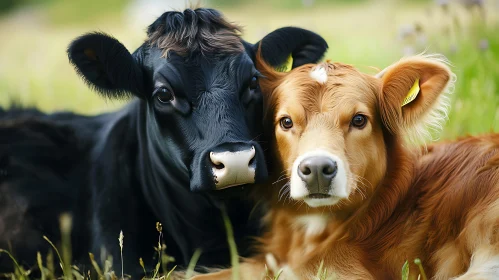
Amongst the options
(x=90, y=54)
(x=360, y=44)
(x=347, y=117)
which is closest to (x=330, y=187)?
(x=347, y=117)

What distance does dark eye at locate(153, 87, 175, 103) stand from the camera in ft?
13.9

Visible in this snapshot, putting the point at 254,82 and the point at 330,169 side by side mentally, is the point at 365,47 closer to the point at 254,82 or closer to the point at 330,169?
the point at 254,82

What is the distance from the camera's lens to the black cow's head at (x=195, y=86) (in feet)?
12.9

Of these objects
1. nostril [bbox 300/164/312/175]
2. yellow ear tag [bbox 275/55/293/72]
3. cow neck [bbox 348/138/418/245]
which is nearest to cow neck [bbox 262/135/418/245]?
cow neck [bbox 348/138/418/245]

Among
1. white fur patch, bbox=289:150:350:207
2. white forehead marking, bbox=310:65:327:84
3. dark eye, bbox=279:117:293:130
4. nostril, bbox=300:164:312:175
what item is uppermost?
white forehead marking, bbox=310:65:327:84

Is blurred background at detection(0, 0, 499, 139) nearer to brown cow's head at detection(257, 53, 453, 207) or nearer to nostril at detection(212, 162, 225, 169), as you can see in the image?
brown cow's head at detection(257, 53, 453, 207)

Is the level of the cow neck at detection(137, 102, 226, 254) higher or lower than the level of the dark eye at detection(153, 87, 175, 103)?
lower

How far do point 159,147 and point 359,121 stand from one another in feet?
4.37

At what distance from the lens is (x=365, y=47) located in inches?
430

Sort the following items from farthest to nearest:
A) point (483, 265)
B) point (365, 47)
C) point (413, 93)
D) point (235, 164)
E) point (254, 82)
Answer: point (365, 47) → point (254, 82) → point (413, 93) → point (235, 164) → point (483, 265)

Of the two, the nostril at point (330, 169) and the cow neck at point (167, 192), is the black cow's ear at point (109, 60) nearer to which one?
the cow neck at point (167, 192)

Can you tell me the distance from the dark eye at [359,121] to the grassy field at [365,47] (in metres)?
0.63

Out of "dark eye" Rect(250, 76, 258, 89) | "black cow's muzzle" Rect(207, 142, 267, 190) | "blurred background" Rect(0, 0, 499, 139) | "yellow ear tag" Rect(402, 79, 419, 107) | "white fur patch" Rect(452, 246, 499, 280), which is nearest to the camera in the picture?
"white fur patch" Rect(452, 246, 499, 280)

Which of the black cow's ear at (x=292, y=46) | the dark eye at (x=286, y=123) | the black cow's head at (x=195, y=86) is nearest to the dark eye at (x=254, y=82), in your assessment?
the black cow's head at (x=195, y=86)
